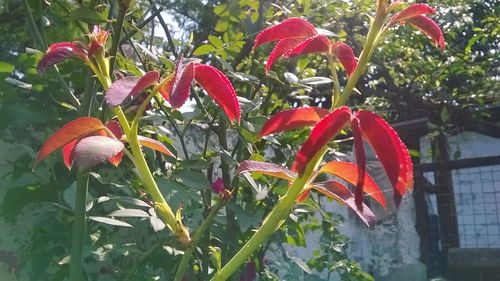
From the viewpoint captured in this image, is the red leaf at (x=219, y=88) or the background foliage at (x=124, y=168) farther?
the background foliage at (x=124, y=168)

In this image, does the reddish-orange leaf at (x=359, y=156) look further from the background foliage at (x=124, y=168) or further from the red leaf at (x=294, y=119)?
the background foliage at (x=124, y=168)

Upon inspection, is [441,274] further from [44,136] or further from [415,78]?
[44,136]

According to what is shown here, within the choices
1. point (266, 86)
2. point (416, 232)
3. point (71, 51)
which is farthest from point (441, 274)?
point (71, 51)

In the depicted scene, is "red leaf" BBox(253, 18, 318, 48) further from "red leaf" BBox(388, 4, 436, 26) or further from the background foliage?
the background foliage

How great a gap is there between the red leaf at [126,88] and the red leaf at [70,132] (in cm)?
6

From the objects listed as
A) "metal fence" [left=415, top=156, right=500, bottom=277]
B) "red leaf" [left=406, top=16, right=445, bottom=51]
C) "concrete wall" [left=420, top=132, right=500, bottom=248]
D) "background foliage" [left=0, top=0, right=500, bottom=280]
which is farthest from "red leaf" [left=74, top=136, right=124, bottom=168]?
"concrete wall" [left=420, top=132, right=500, bottom=248]

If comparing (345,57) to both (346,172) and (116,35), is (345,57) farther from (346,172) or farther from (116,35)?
(116,35)

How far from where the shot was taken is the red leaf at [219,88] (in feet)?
2.45

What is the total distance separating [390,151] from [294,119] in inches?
5.6

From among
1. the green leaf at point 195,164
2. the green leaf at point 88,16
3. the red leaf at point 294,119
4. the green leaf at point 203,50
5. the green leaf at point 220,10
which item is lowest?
the green leaf at point 195,164

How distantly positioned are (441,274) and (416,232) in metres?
0.76

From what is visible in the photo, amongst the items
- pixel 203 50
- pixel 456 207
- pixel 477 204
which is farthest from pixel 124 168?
pixel 477 204

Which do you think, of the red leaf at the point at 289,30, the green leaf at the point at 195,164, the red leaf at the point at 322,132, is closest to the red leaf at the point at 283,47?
the red leaf at the point at 289,30

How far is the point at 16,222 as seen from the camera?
70.1 inches
